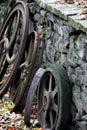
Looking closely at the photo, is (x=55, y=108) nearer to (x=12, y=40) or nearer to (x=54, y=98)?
(x=54, y=98)

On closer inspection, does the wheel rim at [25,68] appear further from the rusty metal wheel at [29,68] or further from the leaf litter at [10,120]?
the leaf litter at [10,120]

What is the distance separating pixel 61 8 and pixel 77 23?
0.72 meters

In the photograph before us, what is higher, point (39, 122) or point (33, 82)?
point (33, 82)

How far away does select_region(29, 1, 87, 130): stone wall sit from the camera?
4.29 metres

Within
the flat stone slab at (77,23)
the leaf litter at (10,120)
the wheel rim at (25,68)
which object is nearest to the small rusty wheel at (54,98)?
the leaf litter at (10,120)

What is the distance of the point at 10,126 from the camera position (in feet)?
16.4

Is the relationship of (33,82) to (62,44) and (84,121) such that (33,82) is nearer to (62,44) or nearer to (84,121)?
(62,44)

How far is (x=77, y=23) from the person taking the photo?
422 cm

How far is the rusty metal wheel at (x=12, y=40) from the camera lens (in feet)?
18.1

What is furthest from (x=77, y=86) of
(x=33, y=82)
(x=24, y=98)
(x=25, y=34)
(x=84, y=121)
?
(x=25, y=34)

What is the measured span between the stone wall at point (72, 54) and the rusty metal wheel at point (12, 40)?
0.36m

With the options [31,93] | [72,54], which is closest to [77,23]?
[72,54]

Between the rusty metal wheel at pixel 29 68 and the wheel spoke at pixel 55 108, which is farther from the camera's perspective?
the rusty metal wheel at pixel 29 68

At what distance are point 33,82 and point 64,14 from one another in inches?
38.3
